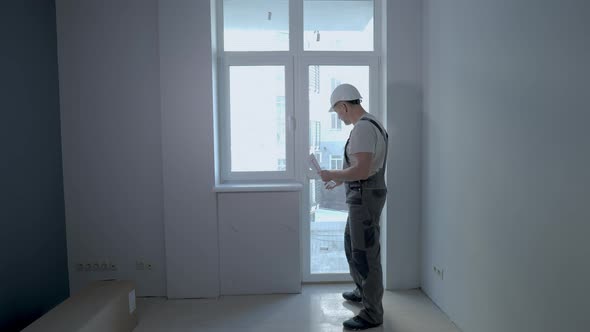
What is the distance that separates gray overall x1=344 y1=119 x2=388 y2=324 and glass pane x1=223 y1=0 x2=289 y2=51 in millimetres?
1246

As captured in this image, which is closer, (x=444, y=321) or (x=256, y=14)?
(x=444, y=321)

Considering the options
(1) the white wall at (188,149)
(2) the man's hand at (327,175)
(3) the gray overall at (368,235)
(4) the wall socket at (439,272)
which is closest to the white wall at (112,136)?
(1) the white wall at (188,149)

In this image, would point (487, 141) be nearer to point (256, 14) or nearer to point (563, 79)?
point (563, 79)

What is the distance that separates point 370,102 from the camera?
2.99 meters

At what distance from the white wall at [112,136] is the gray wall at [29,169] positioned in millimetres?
98

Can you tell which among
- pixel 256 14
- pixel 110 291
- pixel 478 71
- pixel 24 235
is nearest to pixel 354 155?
pixel 478 71

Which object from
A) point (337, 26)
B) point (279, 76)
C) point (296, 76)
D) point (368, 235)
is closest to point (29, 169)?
point (279, 76)

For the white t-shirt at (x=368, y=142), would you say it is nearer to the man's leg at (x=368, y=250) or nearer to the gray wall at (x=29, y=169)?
the man's leg at (x=368, y=250)

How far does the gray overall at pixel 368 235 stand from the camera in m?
2.26

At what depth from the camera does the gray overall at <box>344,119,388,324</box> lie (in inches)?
88.9

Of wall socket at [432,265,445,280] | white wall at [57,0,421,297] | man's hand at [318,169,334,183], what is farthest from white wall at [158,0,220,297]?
wall socket at [432,265,445,280]

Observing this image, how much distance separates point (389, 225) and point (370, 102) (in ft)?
3.35

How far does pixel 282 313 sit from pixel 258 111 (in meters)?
1.59

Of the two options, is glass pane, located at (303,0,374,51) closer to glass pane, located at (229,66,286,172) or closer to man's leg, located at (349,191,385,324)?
glass pane, located at (229,66,286,172)
